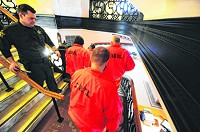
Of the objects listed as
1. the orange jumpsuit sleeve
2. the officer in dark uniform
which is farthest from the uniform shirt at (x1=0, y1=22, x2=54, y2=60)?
the orange jumpsuit sleeve

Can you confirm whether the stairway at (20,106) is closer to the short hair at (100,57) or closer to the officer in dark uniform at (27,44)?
the officer in dark uniform at (27,44)

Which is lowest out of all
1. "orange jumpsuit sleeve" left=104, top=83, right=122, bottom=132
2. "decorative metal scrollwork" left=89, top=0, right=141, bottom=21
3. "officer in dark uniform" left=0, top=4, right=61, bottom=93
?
"orange jumpsuit sleeve" left=104, top=83, right=122, bottom=132

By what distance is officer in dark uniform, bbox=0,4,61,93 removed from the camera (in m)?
1.80

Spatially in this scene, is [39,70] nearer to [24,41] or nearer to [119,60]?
[24,41]

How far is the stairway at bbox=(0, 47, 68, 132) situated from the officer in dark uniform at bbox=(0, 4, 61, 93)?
0.65 m

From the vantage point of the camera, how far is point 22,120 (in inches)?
85.4

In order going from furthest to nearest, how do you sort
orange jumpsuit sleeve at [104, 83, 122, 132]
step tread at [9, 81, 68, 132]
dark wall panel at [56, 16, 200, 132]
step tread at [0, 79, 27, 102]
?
step tread at [0, 79, 27, 102], step tread at [9, 81, 68, 132], orange jumpsuit sleeve at [104, 83, 122, 132], dark wall panel at [56, 16, 200, 132]

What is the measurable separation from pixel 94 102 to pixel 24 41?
1611mm

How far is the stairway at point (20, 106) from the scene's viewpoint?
6.59 feet

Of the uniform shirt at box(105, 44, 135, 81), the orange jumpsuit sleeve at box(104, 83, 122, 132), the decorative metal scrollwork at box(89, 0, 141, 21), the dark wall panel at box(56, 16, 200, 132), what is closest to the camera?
the dark wall panel at box(56, 16, 200, 132)

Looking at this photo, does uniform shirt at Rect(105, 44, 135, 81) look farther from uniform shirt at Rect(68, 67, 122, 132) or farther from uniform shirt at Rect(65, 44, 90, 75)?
uniform shirt at Rect(68, 67, 122, 132)

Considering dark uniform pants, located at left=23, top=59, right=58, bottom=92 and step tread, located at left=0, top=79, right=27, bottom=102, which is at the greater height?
dark uniform pants, located at left=23, top=59, right=58, bottom=92

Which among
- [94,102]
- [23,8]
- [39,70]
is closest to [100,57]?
[94,102]

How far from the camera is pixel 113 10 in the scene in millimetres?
6453
